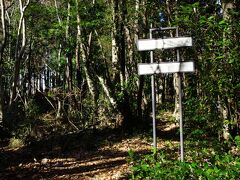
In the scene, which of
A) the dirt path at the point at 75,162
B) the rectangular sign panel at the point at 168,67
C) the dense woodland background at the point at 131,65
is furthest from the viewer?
the dirt path at the point at 75,162

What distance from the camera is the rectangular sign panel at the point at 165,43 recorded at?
7.61 meters

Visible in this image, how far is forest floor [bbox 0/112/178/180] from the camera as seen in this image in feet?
35.6

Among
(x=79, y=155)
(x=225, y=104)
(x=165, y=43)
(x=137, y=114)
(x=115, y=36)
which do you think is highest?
(x=115, y=36)

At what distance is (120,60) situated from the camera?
53.5 feet

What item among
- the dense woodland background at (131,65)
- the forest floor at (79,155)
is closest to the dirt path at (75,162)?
the forest floor at (79,155)

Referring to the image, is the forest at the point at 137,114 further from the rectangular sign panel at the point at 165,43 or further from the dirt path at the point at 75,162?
the rectangular sign panel at the point at 165,43

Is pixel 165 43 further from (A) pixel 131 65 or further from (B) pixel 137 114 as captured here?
(A) pixel 131 65

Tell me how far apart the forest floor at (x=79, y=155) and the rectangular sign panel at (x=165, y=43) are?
11.2ft

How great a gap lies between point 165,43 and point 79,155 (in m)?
6.81

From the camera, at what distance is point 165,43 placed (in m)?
7.70

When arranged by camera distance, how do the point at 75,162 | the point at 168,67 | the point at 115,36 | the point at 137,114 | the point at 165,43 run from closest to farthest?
the point at 168,67
the point at 165,43
the point at 75,162
the point at 115,36
the point at 137,114

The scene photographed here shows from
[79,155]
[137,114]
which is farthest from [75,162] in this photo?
[137,114]

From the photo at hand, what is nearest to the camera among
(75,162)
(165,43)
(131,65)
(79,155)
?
(165,43)

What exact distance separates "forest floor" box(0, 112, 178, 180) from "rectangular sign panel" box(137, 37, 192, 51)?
3.42 metres
